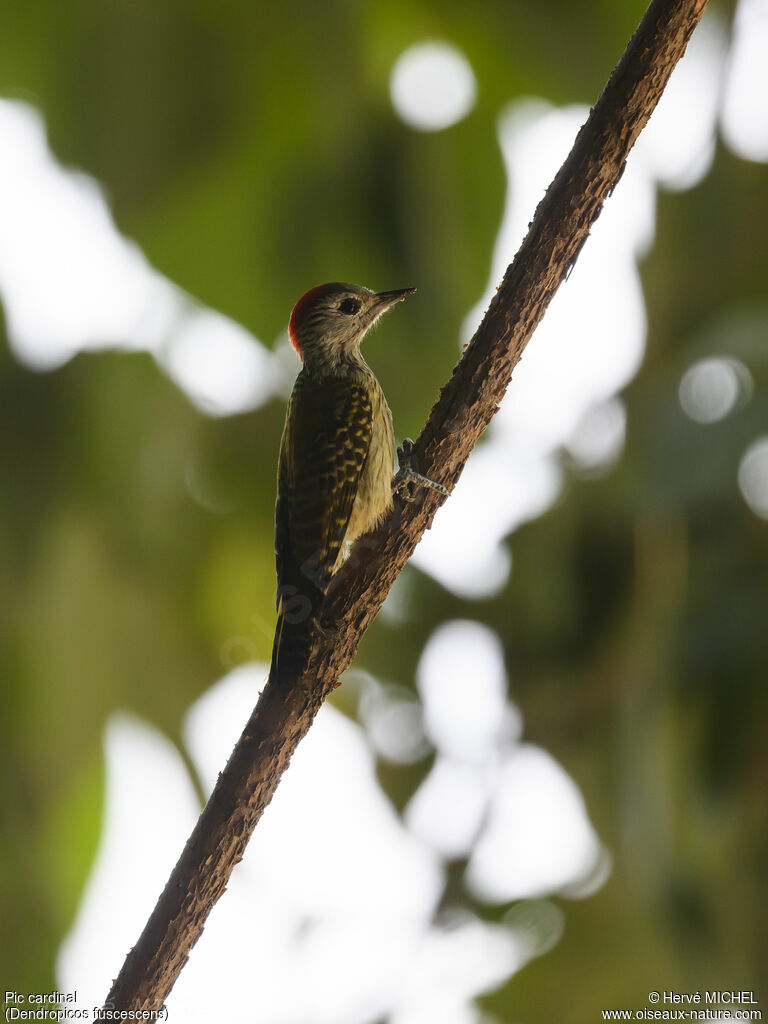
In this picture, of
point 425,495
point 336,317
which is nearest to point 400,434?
point 336,317

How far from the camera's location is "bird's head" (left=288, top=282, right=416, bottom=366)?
13.7 feet

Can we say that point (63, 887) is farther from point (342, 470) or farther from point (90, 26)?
point (90, 26)

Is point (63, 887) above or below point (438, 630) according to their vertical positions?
below

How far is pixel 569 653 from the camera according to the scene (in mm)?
5289

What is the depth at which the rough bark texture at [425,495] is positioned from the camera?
2.13 meters

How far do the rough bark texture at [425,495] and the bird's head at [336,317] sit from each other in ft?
5.84

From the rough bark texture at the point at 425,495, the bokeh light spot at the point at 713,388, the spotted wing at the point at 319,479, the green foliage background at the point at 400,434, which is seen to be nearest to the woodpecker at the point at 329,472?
the spotted wing at the point at 319,479

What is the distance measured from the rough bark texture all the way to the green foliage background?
2293 mm

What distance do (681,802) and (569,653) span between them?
1115 millimetres

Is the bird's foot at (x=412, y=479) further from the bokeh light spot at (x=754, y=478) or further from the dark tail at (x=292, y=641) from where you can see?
the bokeh light spot at (x=754, y=478)

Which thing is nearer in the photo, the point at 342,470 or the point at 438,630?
the point at 342,470

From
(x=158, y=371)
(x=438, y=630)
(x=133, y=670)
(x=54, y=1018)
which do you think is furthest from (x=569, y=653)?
(x=54, y=1018)

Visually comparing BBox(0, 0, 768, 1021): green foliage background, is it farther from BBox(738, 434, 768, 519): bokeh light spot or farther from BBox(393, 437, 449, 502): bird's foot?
BBox(393, 437, 449, 502): bird's foot

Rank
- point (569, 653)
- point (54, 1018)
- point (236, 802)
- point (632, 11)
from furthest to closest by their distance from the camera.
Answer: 1. point (569, 653)
2. point (632, 11)
3. point (54, 1018)
4. point (236, 802)
